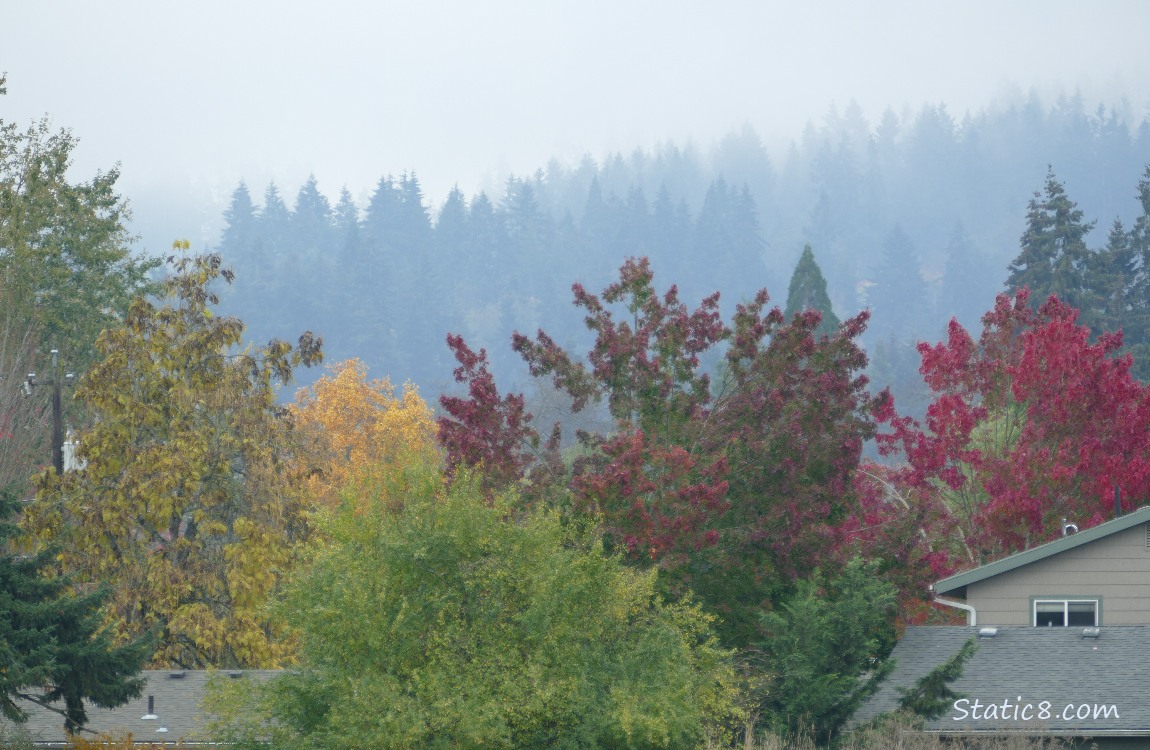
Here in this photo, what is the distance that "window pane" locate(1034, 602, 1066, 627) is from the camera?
24344 millimetres

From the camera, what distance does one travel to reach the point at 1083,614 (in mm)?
24422

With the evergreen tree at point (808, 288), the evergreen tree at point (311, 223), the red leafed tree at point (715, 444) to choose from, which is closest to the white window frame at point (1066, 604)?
the red leafed tree at point (715, 444)

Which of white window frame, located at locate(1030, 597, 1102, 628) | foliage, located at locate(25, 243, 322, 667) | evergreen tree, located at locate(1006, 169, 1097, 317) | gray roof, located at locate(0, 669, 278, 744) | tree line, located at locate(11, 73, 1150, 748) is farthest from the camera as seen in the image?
evergreen tree, located at locate(1006, 169, 1097, 317)

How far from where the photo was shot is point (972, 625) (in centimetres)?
2436

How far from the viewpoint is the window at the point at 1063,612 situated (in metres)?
24.3

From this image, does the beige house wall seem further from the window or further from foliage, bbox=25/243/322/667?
foliage, bbox=25/243/322/667

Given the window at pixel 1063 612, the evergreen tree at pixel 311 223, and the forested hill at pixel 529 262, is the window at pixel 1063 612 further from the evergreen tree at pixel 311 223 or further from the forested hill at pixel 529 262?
the evergreen tree at pixel 311 223

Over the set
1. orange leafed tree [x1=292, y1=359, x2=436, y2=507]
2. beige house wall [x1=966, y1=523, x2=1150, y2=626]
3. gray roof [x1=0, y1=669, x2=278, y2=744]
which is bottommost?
gray roof [x1=0, y1=669, x2=278, y2=744]

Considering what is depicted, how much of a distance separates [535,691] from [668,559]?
6.44m

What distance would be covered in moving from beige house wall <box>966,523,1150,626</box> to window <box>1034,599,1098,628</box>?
109 millimetres

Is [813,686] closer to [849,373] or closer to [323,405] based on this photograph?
[849,373]

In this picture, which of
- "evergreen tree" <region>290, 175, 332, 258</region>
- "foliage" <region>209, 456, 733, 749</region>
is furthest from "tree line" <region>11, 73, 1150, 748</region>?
"evergreen tree" <region>290, 175, 332, 258</region>

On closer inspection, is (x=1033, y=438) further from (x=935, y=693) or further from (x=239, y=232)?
(x=239, y=232)

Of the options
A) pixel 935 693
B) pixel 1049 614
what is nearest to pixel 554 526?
pixel 935 693
